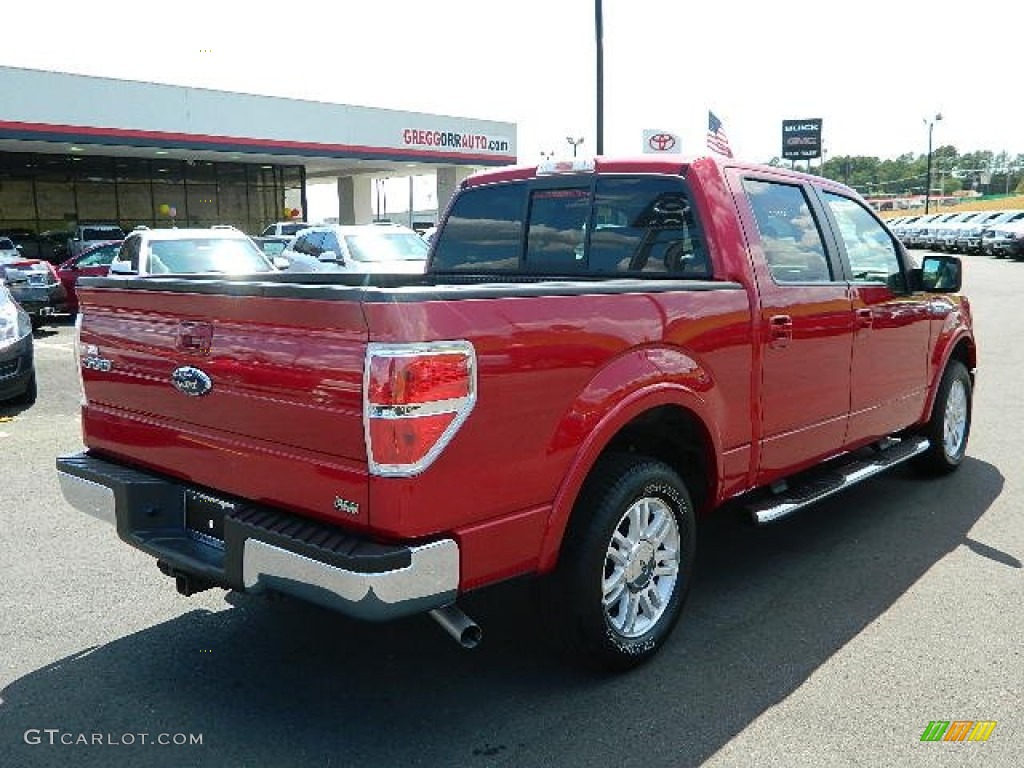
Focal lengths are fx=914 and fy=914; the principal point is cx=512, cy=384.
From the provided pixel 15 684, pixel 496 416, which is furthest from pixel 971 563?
pixel 15 684

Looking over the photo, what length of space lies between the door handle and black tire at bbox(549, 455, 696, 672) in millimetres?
900

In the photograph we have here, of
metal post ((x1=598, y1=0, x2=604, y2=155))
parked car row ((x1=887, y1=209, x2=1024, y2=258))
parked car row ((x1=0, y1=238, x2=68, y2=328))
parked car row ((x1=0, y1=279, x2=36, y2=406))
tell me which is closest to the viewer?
parked car row ((x1=0, y1=279, x2=36, y2=406))

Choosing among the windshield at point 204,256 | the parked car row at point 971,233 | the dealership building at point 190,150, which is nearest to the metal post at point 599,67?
the windshield at point 204,256

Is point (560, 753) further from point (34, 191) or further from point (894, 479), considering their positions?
point (34, 191)

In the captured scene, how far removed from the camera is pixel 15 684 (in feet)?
11.4

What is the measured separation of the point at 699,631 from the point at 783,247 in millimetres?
1875

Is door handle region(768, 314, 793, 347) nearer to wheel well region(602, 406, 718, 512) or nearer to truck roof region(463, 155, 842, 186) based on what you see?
wheel well region(602, 406, 718, 512)

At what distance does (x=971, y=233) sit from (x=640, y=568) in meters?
42.0

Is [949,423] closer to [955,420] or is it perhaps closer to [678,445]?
[955,420]

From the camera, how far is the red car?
1714cm

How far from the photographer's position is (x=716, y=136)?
11047 mm

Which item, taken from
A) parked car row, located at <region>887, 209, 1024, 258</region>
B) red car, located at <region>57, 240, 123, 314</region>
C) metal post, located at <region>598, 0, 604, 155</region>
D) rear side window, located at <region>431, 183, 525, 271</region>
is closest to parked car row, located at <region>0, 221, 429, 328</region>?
red car, located at <region>57, 240, 123, 314</region>

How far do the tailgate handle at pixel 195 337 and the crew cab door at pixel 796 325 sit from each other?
2343 mm

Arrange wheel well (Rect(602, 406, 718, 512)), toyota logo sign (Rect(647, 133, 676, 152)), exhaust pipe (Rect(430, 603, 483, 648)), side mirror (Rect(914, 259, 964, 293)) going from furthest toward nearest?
toyota logo sign (Rect(647, 133, 676, 152)) < side mirror (Rect(914, 259, 964, 293)) < wheel well (Rect(602, 406, 718, 512)) < exhaust pipe (Rect(430, 603, 483, 648))
